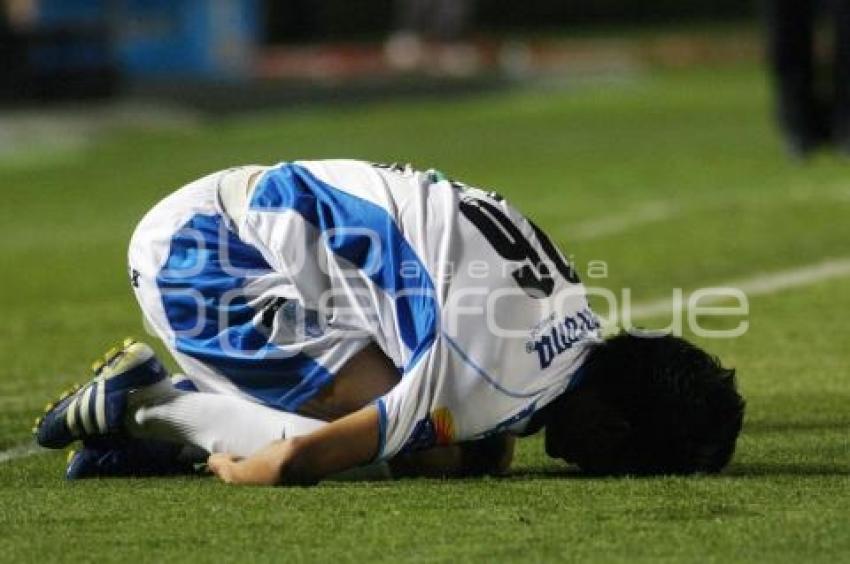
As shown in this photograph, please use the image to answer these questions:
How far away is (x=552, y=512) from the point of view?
5535mm

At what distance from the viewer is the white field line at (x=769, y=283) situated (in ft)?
33.6

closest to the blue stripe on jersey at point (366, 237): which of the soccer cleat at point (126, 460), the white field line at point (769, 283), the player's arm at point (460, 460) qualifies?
the player's arm at point (460, 460)

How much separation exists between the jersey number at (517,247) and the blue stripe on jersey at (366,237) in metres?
0.24

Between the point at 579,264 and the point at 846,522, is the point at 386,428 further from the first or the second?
the point at 579,264

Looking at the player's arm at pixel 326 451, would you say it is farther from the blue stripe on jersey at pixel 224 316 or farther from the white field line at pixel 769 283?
the white field line at pixel 769 283

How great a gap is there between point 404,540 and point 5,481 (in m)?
1.50

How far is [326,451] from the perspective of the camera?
5773 mm

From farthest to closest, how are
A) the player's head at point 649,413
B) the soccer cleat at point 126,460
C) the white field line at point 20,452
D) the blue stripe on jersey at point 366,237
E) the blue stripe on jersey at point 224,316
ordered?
the white field line at point 20,452, the soccer cleat at point 126,460, the blue stripe on jersey at point 224,316, the player's head at point 649,413, the blue stripe on jersey at point 366,237

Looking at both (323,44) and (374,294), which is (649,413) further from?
(323,44)

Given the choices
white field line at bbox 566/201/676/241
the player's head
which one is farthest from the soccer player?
white field line at bbox 566/201/676/241

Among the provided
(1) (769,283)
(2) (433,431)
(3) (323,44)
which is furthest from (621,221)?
(3) (323,44)

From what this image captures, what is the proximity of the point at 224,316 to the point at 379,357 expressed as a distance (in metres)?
0.44

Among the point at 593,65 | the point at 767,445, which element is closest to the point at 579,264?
the point at 767,445

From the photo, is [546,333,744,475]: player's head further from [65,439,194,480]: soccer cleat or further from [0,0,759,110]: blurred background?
[0,0,759,110]: blurred background
